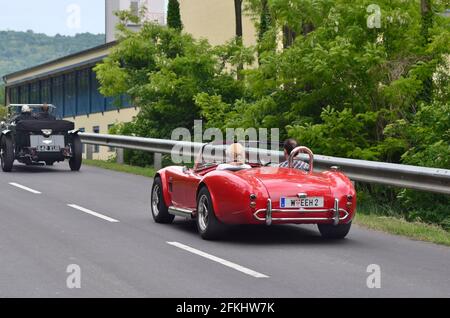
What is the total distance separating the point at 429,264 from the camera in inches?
384

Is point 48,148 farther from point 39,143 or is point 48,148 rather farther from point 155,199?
point 155,199

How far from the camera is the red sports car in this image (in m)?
10.8

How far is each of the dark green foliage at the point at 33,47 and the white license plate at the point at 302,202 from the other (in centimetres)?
13564

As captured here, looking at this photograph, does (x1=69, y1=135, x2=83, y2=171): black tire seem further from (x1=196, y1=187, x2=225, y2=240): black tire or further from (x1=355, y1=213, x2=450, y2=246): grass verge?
(x1=196, y1=187, x2=225, y2=240): black tire

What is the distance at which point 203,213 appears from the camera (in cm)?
1152

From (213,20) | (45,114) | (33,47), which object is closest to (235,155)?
(45,114)

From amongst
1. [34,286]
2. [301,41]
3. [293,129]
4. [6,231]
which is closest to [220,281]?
[34,286]

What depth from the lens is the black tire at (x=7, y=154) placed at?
73.3 feet

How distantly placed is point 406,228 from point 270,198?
2705mm

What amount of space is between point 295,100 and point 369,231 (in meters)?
8.03

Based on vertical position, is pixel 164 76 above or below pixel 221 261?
above

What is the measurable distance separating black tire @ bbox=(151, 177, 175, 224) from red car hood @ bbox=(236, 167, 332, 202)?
1901mm
